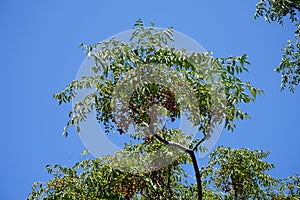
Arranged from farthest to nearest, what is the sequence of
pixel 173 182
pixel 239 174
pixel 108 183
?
1. pixel 239 174
2. pixel 173 182
3. pixel 108 183

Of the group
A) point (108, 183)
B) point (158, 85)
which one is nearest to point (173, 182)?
point (108, 183)

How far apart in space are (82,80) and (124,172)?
1.23 meters

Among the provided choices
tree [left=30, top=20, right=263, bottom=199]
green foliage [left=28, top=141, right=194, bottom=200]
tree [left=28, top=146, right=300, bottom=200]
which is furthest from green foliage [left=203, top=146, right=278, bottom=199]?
tree [left=30, top=20, right=263, bottom=199]

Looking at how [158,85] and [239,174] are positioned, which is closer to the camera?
[158,85]

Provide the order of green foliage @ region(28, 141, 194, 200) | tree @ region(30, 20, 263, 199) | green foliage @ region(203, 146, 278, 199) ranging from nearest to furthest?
tree @ region(30, 20, 263, 199) < green foliage @ region(28, 141, 194, 200) < green foliage @ region(203, 146, 278, 199)

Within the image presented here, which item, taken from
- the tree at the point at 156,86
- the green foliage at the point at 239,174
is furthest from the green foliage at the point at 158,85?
the green foliage at the point at 239,174

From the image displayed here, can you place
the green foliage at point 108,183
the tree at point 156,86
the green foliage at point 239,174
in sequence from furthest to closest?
the green foliage at point 239,174 < the green foliage at point 108,183 < the tree at point 156,86

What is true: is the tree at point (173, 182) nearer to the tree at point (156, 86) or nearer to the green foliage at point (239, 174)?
the green foliage at point (239, 174)

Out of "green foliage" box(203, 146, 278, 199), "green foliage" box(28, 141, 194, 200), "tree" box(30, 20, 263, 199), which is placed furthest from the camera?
"green foliage" box(203, 146, 278, 199)

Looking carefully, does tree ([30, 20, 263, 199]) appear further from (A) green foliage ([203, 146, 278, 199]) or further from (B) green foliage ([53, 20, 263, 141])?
(A) green foliage ([203, 146, 278, 199])

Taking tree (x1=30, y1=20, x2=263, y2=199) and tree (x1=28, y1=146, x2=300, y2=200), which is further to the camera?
tree (x1=28, y1=146, x2=300, y2=200)

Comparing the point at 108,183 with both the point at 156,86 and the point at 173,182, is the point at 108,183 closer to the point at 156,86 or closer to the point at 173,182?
the point at 173,182

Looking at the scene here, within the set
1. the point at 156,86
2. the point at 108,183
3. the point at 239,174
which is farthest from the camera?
the point at 239,174

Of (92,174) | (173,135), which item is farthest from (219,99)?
(92,174)
